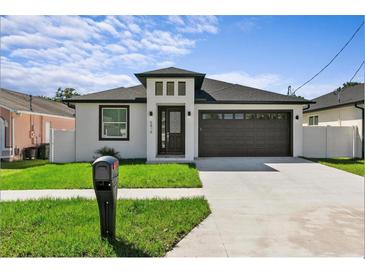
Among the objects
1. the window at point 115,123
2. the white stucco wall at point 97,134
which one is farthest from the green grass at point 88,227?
the window at point 115,123

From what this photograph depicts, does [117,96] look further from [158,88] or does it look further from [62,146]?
[62,146]

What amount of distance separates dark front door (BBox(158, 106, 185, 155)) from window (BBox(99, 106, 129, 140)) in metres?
1.62

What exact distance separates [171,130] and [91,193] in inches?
307

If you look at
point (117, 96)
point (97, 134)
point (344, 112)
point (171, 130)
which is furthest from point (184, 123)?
point (344, 112)

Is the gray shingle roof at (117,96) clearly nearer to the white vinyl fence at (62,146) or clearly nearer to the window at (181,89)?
the white vinyl fence at (62,146)

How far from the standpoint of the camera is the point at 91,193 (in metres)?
7.14

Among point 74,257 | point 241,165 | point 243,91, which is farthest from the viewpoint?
point 243,91

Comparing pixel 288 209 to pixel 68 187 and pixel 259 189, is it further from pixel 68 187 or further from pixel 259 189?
pixel 68 187

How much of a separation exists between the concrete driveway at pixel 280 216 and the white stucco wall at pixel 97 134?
5178mm

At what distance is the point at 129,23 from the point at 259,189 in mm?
5047

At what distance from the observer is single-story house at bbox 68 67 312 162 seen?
13.8 metres
